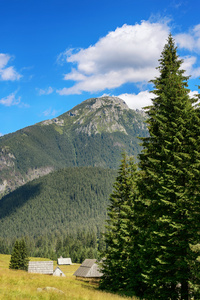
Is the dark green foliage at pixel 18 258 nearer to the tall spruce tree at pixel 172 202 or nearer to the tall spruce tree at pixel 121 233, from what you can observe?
the tall spruce tree at pixel 121 233

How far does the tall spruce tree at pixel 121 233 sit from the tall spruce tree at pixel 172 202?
16.4 feet

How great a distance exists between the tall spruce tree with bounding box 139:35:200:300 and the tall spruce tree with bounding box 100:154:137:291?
499 centimetres

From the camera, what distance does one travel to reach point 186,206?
15.8 metres

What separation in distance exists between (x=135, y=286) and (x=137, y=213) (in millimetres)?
5778

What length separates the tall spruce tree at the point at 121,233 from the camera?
2405 cm

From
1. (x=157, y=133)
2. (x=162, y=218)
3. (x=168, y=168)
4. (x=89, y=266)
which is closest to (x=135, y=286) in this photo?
(x=162, y=218)

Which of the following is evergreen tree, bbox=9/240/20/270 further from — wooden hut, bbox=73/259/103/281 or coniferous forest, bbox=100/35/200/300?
coniferous forest, bbox=100/35/200/300

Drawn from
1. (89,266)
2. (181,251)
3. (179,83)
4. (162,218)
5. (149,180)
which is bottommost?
(89,266)

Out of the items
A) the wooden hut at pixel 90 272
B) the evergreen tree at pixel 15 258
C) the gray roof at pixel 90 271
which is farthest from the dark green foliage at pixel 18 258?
the wooden hut at pixel 90 272

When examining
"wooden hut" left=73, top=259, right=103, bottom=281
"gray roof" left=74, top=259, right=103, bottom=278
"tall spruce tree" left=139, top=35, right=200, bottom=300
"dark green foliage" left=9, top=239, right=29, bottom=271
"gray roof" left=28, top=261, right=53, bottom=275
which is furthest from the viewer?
"dark green foliage" left=9, top=239, right=29, bottom=271

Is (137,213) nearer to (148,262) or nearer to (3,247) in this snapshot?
(148,262)

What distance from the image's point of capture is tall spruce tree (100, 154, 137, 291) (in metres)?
24.0

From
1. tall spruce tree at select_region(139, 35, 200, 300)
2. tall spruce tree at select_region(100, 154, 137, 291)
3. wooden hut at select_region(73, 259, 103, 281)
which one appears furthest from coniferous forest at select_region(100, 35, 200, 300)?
wooden hut at select_region(73, 259, 103, 281)

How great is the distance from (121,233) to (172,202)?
9.96 metres
